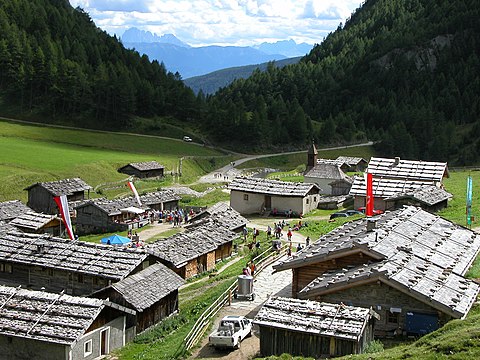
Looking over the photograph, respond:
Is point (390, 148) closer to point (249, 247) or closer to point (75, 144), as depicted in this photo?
point (75, 144)

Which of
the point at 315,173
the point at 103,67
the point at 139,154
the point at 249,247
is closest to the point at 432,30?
the point at 103,67

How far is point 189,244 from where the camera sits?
48531mm

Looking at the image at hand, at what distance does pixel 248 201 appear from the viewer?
73125 mm

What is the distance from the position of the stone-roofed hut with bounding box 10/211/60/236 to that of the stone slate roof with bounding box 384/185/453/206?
30.9 m

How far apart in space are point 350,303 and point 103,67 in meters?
130

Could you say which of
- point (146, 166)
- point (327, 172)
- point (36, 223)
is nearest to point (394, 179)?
point (327, 172)

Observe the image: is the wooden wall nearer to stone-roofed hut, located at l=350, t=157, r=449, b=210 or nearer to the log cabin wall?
the log cabin wall

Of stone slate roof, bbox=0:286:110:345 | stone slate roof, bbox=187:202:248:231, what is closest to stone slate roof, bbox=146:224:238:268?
stone slate roof, bbox=187:202:248:231

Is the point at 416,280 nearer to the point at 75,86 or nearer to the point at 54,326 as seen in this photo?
the point at 54,326

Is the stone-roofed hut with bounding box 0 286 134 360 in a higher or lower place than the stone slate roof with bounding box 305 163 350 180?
lower

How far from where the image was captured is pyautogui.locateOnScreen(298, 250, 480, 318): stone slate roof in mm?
27312

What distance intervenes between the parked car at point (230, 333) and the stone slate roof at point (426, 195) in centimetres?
3513

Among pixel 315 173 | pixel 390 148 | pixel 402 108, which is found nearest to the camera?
pixel 315 173

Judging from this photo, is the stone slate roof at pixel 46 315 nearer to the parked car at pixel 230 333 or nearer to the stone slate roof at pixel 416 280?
the parked car at pixel 230 333
